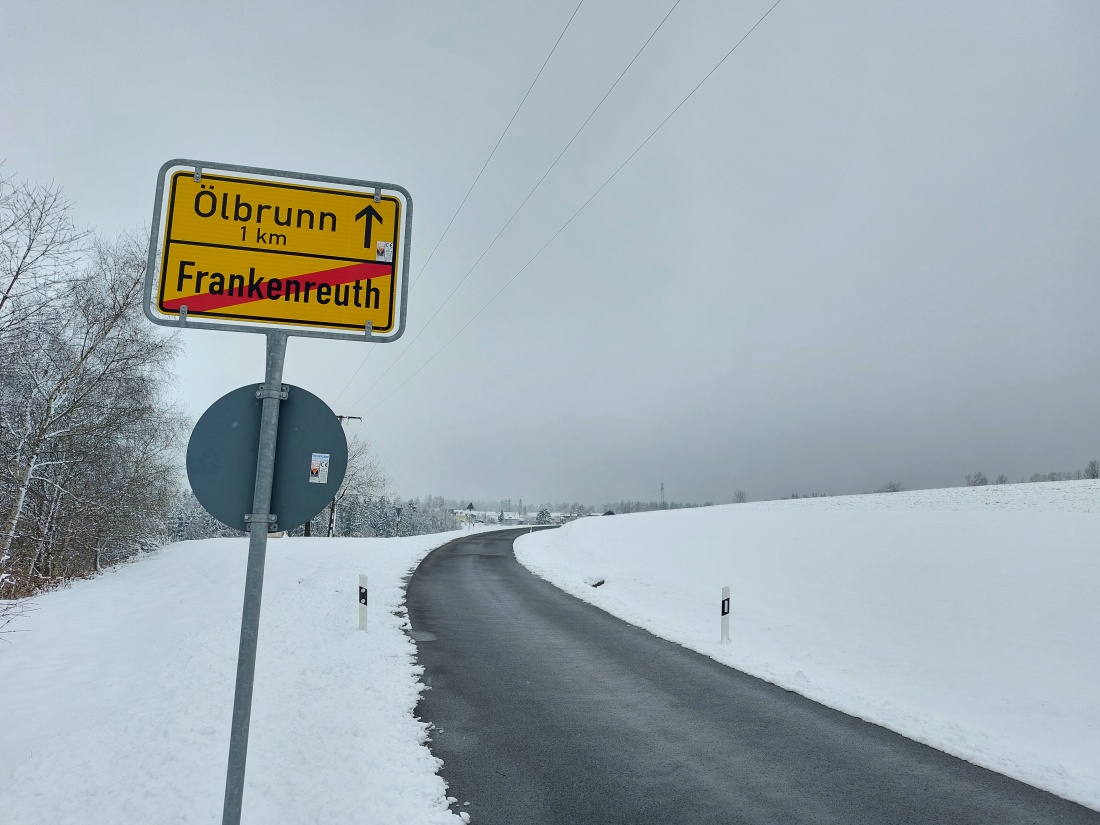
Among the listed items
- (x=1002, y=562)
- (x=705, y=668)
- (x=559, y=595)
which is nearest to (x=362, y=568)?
(x=559, y=595)

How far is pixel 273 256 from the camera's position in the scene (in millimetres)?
2672

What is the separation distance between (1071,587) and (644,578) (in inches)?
420

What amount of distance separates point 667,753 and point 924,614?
8.94 metres

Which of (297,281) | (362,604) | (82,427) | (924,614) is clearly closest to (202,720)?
(297,281)

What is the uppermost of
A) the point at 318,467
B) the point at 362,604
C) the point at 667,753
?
the point at 318,467

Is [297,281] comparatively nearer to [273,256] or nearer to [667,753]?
[273,256]

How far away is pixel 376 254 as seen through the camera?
9.13 feet

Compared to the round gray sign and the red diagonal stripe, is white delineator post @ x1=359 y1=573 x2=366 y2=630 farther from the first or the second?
the red diagonal stripe

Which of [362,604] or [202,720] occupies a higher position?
[362,604]

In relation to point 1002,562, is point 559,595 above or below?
below

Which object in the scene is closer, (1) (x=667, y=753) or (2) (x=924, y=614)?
(1) (x=667, y=753)

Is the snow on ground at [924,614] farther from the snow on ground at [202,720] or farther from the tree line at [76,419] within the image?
the tree line at [76,419]

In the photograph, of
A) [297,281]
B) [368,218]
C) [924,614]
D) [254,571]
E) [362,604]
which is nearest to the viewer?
[254,571]

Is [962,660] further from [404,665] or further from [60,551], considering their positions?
[60,551]
